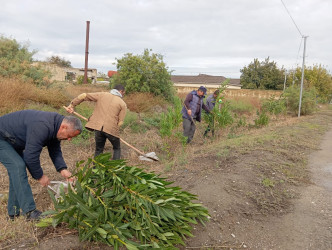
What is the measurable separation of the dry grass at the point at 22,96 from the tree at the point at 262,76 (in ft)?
114

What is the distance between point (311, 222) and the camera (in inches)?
149

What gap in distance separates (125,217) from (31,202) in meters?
1.20

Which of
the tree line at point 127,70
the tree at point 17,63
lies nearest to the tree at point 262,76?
the tree line at point 127,70

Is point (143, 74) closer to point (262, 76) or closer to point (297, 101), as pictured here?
point (297, 101)

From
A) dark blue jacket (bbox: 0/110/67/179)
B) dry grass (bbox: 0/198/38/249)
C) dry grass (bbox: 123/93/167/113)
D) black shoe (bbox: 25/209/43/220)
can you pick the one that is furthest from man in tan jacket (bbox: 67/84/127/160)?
dry grass (bbox: 123/93/167/113)

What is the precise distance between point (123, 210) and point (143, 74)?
11.7 metres

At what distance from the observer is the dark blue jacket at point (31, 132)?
3.02 meters

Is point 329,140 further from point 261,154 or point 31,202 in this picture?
point 31,202

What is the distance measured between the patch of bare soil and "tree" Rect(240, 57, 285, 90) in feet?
114

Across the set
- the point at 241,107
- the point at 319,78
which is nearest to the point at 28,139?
the point at 241,107

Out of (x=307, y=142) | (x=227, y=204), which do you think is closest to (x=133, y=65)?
(x=307, y=142)

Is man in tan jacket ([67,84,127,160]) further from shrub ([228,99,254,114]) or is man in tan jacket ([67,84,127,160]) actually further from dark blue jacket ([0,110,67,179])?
shrub ([228,99,254,114])

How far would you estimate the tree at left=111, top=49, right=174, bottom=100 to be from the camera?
44.2 feet

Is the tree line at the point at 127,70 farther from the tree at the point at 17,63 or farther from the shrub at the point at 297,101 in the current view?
the shrub at the point at 297,101
